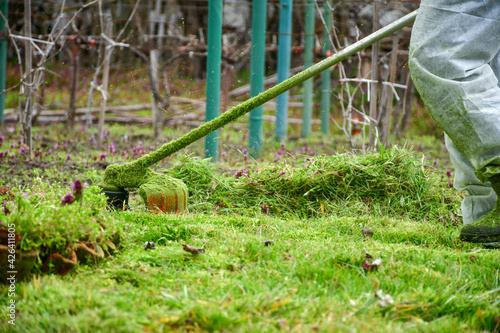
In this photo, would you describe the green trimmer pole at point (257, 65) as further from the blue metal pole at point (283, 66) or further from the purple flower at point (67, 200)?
the purple flower at point (67, 200)

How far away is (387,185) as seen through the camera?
10.9 ft

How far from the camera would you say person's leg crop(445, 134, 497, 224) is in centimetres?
268

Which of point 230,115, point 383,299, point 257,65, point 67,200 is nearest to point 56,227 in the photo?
point 67,200

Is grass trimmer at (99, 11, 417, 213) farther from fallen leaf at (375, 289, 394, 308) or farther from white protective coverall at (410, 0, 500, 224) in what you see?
fallen leaf at (375, 289, 394, 308)

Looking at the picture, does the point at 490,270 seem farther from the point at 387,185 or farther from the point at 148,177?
the point at 148,177

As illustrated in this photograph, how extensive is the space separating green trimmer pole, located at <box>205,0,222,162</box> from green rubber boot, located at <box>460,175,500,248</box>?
2.80m

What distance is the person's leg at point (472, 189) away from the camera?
106 inches

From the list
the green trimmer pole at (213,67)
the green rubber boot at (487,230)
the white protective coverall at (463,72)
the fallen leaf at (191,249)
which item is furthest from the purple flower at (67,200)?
the green trimmer pole at (213,67)

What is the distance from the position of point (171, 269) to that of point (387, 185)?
1.91 m

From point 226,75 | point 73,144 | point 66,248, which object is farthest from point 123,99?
point 66,248

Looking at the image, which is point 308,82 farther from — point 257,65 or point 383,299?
point 383,299

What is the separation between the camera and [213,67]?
493 centimetres

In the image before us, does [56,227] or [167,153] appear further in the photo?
[167,153]

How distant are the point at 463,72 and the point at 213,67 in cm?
302
